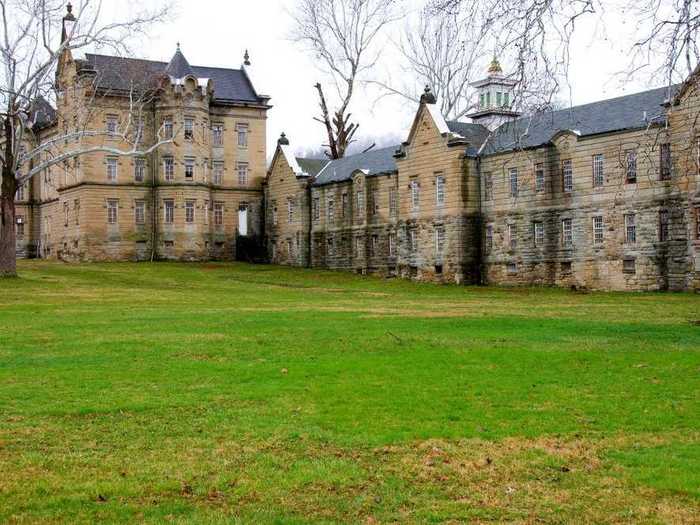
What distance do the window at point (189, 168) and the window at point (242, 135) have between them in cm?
496

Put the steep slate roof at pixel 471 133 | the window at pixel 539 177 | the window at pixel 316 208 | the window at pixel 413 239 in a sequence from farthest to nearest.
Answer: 1. the window at pixel 316 208
2. the window at pixel 413 239
3. the steep slate roof at pixel 471 133
4. the window at pixel 539 177

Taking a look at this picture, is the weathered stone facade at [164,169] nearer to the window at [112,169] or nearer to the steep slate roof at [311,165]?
the window at [112,169]

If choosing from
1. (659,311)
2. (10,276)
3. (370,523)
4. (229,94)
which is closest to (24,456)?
(370,523)

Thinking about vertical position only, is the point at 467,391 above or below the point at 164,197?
below

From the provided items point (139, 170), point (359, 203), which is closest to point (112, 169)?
point (139, 170)

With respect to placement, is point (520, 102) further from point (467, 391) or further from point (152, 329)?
point (152, 329)

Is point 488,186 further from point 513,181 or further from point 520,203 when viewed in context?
point 520,203

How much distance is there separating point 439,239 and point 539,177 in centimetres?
818

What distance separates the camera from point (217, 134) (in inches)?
2958

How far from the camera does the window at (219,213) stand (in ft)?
247

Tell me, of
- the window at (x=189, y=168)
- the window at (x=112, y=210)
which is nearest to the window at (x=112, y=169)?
the window at (x=112, y=210)

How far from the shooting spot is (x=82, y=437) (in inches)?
441

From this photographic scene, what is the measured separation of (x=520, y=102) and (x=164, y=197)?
56449mm

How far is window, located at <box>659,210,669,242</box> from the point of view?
4603cm
